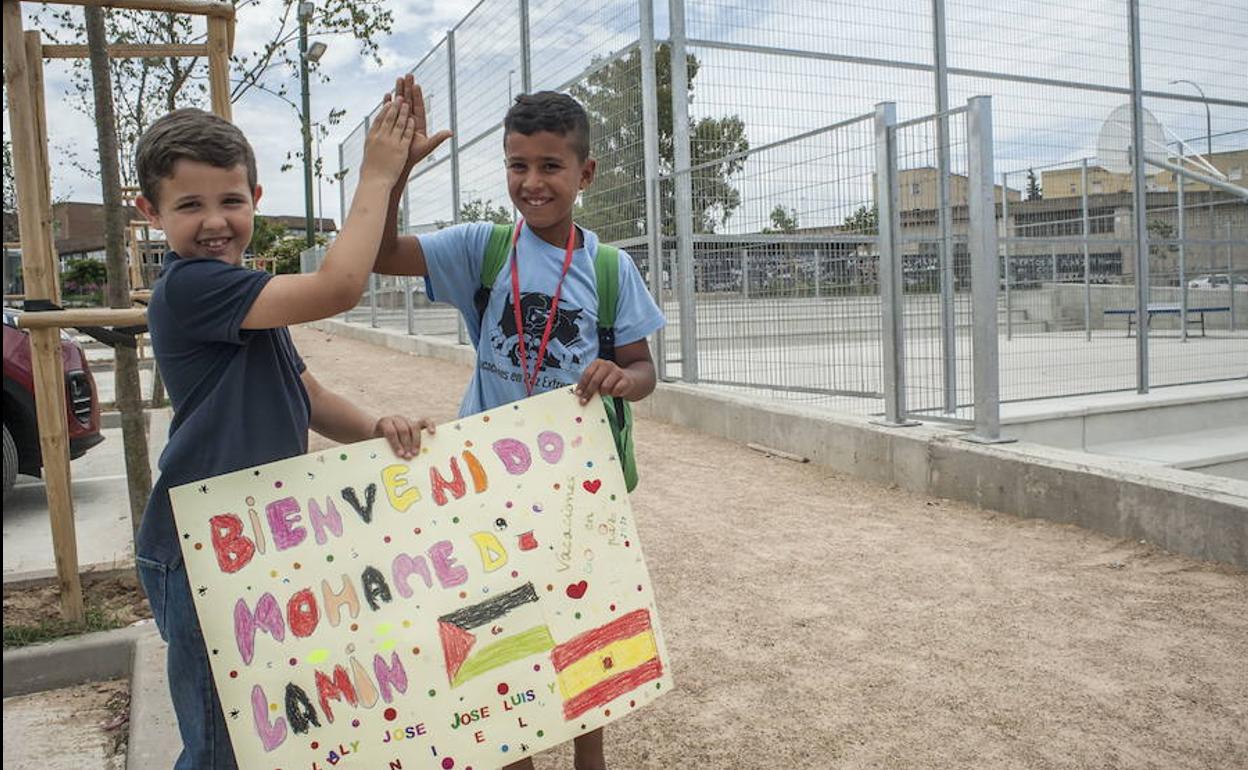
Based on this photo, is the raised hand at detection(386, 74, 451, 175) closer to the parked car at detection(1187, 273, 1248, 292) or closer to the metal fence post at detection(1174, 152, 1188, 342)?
the metal fence post at detection(1174, 152, 1188, 342)

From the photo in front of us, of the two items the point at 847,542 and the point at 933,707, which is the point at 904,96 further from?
the point at 933,707

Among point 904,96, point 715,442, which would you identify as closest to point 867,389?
point 715,442

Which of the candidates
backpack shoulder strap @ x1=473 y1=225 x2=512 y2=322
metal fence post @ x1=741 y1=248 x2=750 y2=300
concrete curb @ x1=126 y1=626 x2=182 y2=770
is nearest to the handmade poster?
backpack shoulder strap @ x1=473 y1=225 x2=512 y2=322

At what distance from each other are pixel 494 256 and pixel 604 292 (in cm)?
26

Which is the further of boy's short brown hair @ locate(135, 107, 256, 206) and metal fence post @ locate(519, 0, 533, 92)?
metal fence post @ locate(519, 0, 533, 92)

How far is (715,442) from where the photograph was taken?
23.3ft

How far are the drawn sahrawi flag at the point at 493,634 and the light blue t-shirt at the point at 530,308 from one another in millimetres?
513

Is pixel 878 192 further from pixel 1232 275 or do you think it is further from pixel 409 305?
pixel 409 305

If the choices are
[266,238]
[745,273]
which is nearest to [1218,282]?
[745,273]

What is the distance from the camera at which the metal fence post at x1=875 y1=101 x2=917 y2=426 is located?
18.8 feet

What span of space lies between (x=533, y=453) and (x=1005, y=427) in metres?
5.22

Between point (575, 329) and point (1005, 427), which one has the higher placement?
point (575, 329)

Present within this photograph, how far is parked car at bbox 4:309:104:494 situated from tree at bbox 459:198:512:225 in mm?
6079

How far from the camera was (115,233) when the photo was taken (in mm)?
3549
